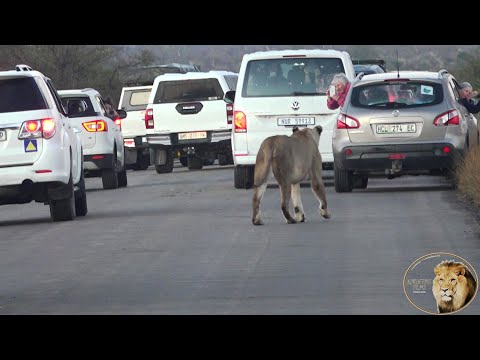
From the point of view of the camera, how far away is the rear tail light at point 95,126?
87.2 feet

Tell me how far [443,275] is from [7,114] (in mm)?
9197

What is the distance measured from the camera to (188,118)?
Answer: 101 ft

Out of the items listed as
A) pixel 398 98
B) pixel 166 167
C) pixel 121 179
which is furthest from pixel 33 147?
pixel 166 167

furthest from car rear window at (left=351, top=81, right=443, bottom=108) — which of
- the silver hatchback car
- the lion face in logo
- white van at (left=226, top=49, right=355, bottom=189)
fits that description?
the lion face in logo

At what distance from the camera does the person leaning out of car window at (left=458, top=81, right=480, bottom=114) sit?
871 inches

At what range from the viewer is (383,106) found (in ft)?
68.8

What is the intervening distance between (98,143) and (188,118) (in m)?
4.47

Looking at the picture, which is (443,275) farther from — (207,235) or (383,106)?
(383,106)

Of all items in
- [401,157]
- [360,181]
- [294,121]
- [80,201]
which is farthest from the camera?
[294,121]

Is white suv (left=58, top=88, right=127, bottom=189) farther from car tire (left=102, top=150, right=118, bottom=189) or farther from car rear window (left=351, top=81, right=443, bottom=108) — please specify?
car rear window (left=351, top=81, right=443, bottom=108)

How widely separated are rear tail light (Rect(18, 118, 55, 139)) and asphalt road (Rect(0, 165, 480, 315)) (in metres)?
1.05

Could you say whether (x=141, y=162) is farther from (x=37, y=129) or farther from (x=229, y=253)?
(x=229, y=253)

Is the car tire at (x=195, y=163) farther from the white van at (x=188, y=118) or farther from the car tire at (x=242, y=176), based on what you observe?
the car tire at (x=242, y=176)
